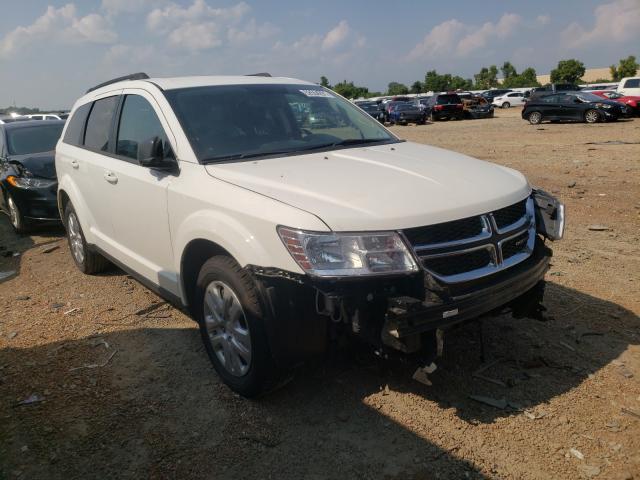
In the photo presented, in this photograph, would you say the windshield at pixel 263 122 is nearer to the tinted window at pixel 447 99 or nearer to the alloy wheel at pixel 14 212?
the alloy wheel at pixel 14 212

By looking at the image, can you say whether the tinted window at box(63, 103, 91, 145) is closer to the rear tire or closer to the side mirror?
the rear tire

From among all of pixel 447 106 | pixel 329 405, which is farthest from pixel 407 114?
pixel 329 405

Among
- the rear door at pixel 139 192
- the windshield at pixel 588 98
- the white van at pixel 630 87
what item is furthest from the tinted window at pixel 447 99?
the rear door at pixel 139 192

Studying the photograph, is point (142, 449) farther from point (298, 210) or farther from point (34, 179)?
point (34, 179)

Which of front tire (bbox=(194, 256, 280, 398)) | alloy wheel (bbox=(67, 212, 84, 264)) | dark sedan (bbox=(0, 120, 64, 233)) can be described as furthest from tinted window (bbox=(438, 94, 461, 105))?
front tire (bbox=(194, 256, 280, 398))

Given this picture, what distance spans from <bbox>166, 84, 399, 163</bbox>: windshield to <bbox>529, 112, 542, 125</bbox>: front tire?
2241cm

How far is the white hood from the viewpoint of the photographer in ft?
8.71

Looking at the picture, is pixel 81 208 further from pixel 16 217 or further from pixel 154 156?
pixel 16 217

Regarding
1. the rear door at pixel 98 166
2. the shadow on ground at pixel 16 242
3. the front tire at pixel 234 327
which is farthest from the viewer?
the shadow on ground at pixel 16 242

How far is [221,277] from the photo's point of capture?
10.1 feet

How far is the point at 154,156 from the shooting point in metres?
3.45

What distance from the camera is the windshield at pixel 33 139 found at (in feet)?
27.6

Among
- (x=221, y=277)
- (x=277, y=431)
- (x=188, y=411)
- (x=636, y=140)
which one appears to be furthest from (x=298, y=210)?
(x=636, y=140)

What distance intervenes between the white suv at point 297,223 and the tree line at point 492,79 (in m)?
72.7
